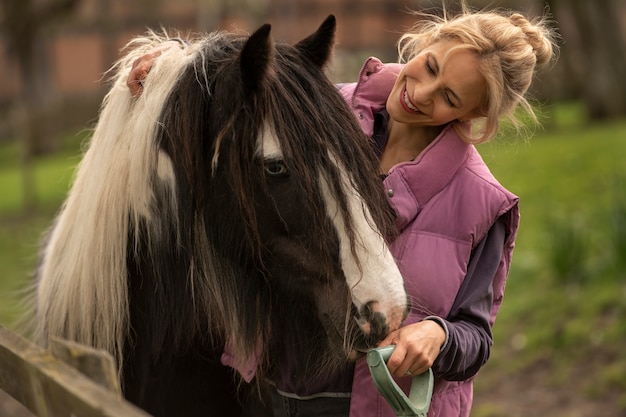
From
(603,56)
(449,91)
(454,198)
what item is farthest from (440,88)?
(603,56)

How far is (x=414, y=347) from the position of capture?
77.7 inches

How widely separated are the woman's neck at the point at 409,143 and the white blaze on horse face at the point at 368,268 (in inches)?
12.3

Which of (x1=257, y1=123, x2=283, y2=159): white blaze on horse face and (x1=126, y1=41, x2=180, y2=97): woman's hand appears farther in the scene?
(x1=126, y1=41, x2=180, y2=97): woman's hand

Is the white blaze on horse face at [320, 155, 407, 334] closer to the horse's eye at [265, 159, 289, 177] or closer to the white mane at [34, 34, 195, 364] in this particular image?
the horse's eye at [265, 159, 289, 177]

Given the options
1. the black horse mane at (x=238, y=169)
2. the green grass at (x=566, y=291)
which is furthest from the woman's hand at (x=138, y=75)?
the green grass at (x=566, y=291)

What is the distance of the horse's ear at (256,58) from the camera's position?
6.80 feet

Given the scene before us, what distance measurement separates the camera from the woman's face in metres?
2.18

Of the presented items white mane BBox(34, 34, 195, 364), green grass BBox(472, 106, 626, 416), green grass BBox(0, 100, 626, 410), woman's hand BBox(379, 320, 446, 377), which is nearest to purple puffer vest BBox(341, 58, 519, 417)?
woman's hand BBox(379, 320, 446, 377)

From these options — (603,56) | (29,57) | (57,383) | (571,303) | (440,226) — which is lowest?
(29,57)

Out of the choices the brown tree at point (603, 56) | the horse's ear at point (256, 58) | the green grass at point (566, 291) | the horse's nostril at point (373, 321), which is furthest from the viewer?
the brown tree at point (603, 56)

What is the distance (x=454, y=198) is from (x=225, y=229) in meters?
0.57

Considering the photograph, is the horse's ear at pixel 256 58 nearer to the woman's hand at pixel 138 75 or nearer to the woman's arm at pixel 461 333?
the woman's hand at pixel 138 75

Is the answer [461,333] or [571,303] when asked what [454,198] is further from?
[571,303]

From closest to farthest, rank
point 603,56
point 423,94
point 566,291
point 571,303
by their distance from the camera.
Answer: point 423,94 → point 571,303 → point 566,291 → point 603,56
